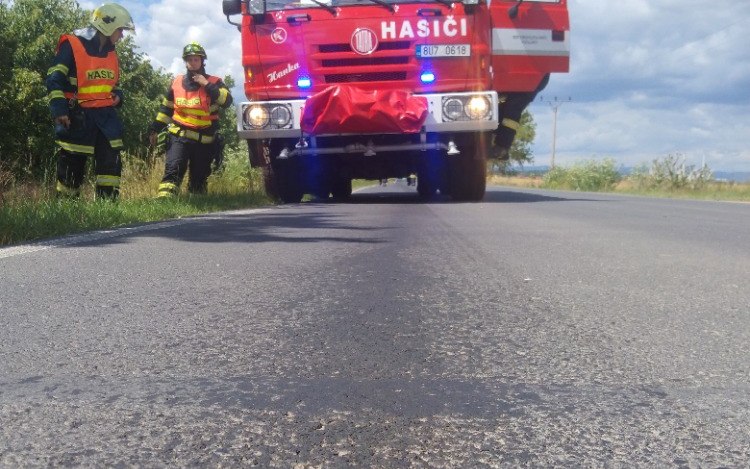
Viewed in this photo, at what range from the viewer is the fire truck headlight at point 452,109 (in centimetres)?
1027

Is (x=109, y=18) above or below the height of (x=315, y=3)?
below

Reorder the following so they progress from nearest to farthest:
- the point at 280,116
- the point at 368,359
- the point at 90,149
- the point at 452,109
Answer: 1. the point at 368,359
2. the point at 90,149
3. the point at 452,109
4. the point at 280,116

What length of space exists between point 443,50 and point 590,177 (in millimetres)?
33662

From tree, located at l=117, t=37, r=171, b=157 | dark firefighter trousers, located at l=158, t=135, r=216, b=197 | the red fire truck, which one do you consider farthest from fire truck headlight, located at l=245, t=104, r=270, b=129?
tree, located at l=117, t=37, r=171, b=157

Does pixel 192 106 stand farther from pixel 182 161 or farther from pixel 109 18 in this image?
pixel 109 18

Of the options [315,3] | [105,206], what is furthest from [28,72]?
[105,206]

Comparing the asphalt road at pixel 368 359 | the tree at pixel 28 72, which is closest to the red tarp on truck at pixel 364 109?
the asphalt road at pixel 368 359

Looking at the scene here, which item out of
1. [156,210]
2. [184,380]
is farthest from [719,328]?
[156,210]

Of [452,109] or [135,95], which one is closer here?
[452,109]

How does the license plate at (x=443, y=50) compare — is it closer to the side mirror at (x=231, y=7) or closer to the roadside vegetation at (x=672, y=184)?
the side mirror at (x=231, y=7)

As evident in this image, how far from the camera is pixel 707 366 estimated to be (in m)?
2.70

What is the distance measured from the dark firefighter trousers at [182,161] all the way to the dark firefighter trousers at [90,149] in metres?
1.00

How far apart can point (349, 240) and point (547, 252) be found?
1406 millimetres

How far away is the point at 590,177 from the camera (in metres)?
42.5
